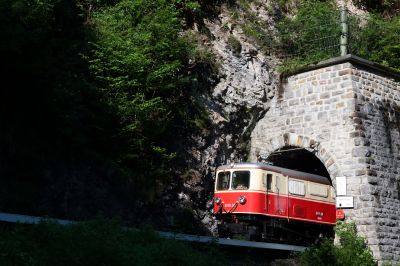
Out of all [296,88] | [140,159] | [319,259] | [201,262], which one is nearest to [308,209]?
[319,259]

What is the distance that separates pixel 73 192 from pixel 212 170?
4.97m

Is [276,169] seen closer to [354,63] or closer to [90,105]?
[354,63]

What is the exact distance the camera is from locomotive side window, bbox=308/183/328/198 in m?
16.6

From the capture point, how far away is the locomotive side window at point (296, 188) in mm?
15939

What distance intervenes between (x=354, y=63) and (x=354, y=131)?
2135 mm

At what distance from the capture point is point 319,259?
13.6 m

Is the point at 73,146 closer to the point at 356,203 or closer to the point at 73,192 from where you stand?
the point at 73,192

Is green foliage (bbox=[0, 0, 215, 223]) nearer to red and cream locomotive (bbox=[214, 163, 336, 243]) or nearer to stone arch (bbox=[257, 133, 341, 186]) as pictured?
red and cream locomotive (bbox=[214, 163, 336, 243])

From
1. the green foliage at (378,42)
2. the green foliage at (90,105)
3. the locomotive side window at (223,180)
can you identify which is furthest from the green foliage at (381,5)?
the locomotive side window at (223,180)

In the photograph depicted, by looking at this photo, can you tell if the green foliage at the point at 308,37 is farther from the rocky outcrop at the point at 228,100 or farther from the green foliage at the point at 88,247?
the green foliage at the point at 88,247

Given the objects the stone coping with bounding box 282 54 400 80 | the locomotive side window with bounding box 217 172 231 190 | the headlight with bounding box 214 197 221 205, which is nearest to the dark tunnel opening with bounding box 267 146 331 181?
the stone coping with bounding box 282 54 400 80

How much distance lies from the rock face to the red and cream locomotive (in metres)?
0.94

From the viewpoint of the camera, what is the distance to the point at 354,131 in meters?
16.3

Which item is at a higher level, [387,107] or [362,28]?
[362,28]
